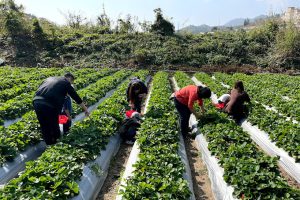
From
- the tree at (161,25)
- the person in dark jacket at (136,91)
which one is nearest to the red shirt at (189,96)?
the person in dark jacket at (136,91)

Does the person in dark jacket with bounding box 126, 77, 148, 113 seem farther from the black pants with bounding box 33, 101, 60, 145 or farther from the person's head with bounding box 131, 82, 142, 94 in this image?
the black pants with bounding box 33, 101, 60, 145

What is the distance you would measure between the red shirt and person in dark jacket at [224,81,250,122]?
1764 mm

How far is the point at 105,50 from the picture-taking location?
36125 mm

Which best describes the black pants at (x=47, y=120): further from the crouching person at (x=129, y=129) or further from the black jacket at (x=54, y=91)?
the crouching person at (x=129, y=129)

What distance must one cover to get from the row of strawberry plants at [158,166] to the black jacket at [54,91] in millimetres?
2178

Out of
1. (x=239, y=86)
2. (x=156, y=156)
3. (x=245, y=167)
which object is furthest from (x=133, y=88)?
(x=245, y=167)

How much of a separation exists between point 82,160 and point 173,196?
2375 mm

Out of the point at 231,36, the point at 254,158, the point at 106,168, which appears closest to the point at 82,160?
the point at 106,168

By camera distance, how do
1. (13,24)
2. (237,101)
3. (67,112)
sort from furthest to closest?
(13,24) → (237,101) → (67,112)

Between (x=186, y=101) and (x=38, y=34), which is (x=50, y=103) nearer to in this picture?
(x=186, y=101)

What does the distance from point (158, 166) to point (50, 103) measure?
10.6ft

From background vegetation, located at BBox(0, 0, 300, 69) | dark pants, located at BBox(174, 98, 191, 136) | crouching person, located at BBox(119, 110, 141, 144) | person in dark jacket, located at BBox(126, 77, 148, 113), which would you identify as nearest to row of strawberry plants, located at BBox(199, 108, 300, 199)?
dark pants, located at BBox(174, 98, 191, 136)

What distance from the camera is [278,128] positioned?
27.7ft

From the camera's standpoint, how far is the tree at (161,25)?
4091cm
